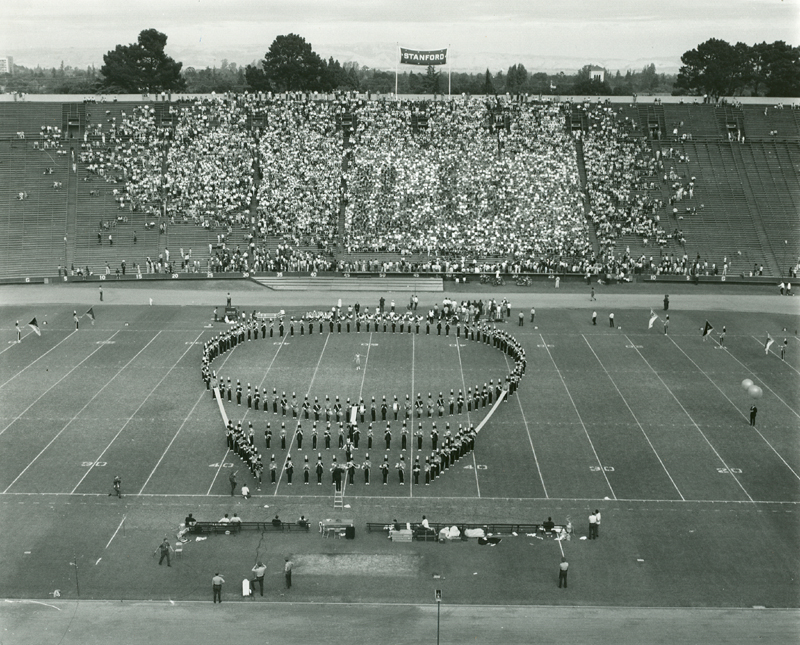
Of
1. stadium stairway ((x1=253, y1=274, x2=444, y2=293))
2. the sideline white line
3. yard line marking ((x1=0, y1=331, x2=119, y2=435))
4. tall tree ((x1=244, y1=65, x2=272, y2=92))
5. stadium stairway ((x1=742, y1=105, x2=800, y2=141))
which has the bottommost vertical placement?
the sideline white line

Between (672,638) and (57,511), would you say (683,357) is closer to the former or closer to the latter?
(672,638)

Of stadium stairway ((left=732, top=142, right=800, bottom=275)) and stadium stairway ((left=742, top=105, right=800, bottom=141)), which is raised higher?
stadium stairway ((left=742, top=105, right=800, bottom=141))

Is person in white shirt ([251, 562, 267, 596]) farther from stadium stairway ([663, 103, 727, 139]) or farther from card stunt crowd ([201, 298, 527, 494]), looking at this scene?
stadium stairway ([663, 103, 727, 139])

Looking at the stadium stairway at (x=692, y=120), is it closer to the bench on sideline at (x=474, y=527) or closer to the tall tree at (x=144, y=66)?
the tall tree at (x=144, y=66)

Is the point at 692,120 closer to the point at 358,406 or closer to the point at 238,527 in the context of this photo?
the point at 358,406

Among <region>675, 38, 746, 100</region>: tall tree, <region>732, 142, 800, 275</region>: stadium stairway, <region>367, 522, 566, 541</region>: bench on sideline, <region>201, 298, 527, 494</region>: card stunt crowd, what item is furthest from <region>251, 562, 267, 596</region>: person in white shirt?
<region>675, 38, 746, 100</region>: tall tree

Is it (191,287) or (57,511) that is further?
(191,287)

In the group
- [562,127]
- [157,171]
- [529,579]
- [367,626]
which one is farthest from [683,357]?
[157,171]
